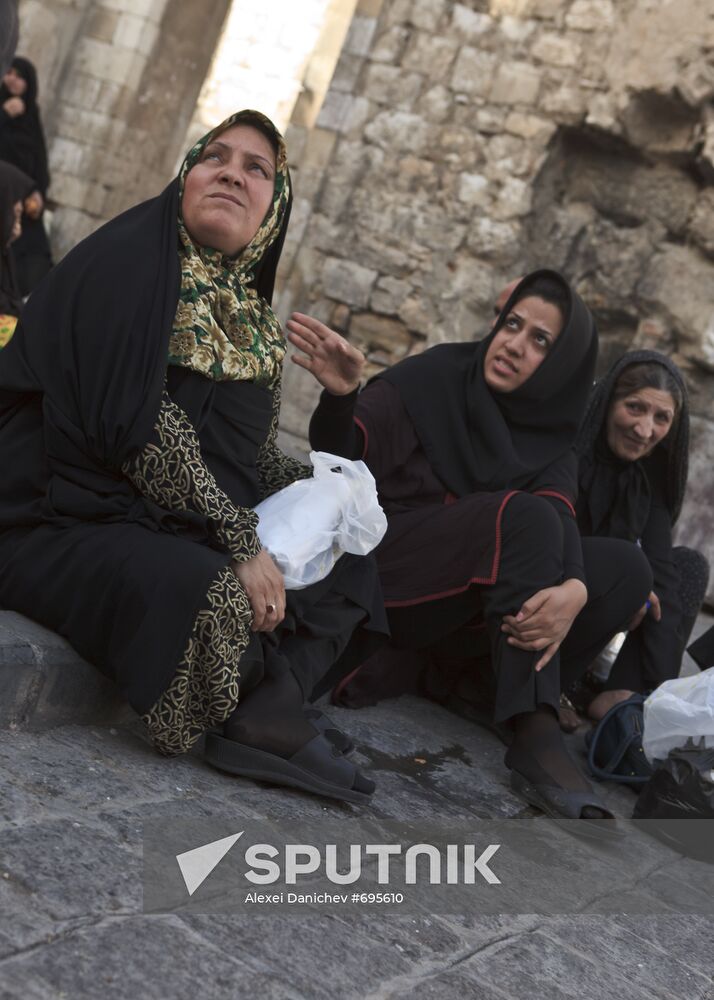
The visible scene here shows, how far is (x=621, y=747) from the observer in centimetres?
340

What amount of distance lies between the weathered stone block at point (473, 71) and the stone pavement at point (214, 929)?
18.7 feet

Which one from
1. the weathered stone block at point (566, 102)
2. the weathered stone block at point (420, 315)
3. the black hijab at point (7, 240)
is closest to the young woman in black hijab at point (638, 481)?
the black hijab at point (7, 240)

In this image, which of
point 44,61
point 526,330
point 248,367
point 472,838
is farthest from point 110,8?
point 472,838

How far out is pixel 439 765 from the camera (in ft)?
10.3

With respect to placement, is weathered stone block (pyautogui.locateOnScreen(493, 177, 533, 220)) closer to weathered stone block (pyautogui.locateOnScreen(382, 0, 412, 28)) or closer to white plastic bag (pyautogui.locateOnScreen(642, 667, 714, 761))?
weathered stone block (pyautogui.locateOnScreen(382, 0, 412, 28))

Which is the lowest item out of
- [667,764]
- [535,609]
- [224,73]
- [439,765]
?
[439,765]

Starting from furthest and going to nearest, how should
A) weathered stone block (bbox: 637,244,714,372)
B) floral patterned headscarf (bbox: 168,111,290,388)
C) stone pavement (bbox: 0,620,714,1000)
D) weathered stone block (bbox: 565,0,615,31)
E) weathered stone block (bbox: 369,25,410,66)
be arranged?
weathered stone block (bbox: 369,25,410,66), weathered stone block (bbox: 565,0,615,31), weathered stone block (bbox: 637,244,714,372), floral patterned headscarf (bbox: 168,111,290,388), stone pavement (bbox: 0,620,714,1000)

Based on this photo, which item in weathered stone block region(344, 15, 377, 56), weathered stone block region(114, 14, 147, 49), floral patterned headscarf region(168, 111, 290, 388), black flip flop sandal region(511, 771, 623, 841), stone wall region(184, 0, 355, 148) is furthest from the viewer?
weathered stone block region(114, 14, 147, 49)

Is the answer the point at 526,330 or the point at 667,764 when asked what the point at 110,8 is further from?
the point at 667,764

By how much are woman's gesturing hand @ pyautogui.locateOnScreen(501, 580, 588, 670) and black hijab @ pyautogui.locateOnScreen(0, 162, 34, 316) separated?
3171 mm

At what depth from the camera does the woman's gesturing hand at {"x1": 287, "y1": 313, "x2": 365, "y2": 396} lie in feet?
9.67

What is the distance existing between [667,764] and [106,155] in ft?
24.5

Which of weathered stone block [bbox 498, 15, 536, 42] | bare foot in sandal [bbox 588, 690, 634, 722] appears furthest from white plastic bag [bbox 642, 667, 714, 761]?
weathered stone block [bbox 498, 15, 536, 42]

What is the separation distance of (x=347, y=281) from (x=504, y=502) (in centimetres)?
488
